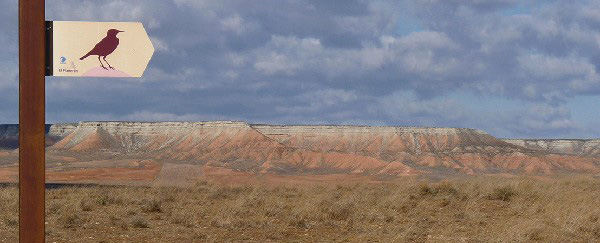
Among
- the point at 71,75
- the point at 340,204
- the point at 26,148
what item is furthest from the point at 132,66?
the point at 340,204

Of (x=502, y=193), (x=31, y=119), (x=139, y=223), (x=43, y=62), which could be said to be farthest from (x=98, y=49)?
(x=502, y=193)

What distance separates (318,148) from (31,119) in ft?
370

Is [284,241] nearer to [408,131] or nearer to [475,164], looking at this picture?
[475,164]

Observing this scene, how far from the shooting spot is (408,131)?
118875 mm

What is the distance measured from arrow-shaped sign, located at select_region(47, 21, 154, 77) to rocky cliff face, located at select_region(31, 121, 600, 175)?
2882 inches

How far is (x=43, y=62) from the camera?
411cm

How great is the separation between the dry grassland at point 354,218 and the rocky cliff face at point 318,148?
5793 cm

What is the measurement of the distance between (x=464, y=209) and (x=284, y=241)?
6964 mm

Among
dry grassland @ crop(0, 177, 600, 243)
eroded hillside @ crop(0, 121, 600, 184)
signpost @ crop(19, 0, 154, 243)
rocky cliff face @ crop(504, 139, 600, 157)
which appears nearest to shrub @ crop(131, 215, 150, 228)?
dry grassland @ crop(0, 177, 600, 243)

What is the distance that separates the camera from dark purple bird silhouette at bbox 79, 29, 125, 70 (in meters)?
4.32

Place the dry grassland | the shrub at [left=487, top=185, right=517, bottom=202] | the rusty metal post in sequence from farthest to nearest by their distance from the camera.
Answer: the shrub at [left=487, top=185, right=517, bottom=202] → the dry grassland → the rusty metal post

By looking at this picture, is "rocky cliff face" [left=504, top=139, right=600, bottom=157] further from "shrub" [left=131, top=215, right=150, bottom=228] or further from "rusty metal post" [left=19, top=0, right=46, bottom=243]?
"rusty metal post" [left=19, top=0, right=46, bottom=243]

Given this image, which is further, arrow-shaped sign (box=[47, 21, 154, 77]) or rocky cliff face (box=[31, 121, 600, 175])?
rocky cliff face (box=[31, 121, 600, 175])

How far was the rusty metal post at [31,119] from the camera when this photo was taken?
4.04m
